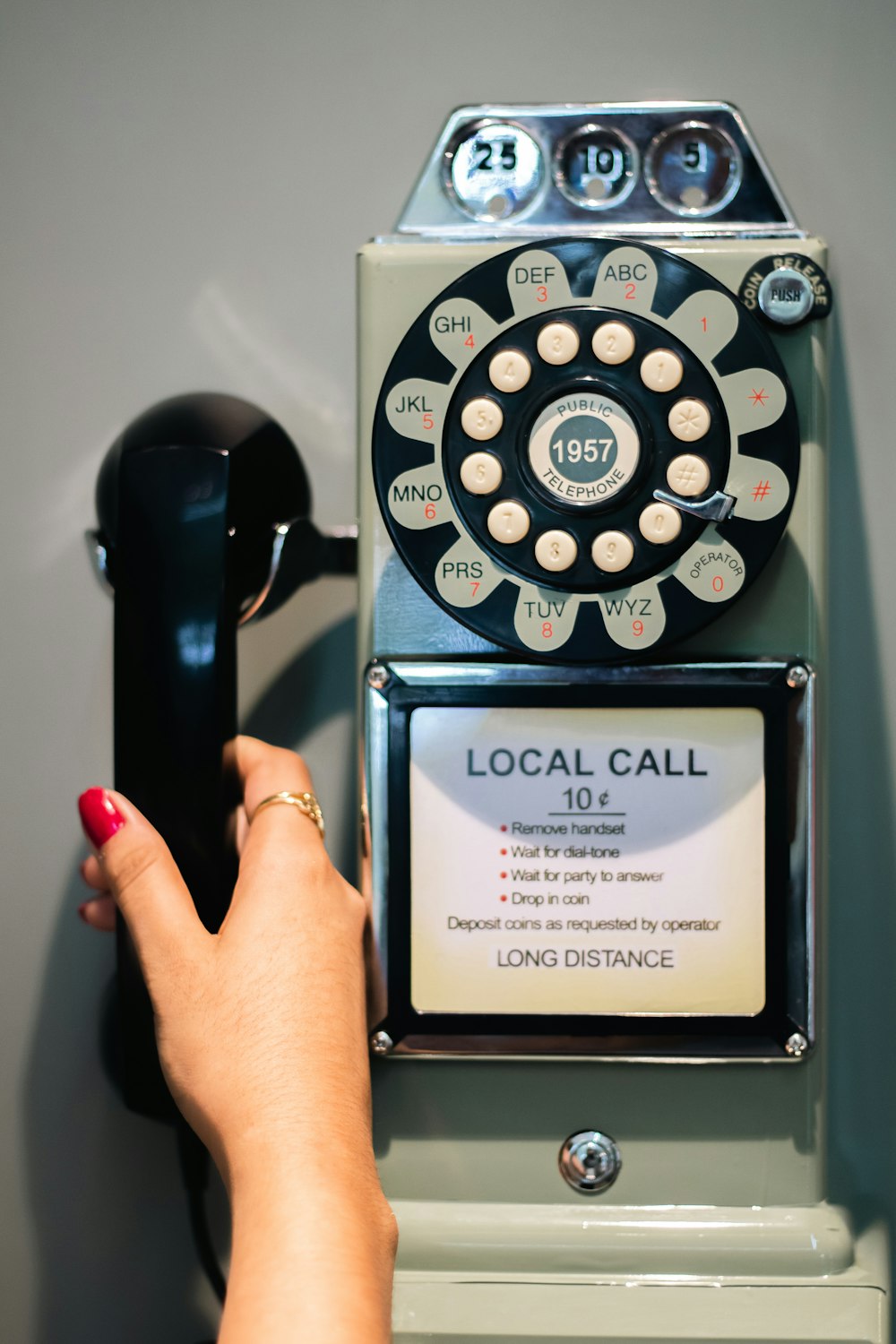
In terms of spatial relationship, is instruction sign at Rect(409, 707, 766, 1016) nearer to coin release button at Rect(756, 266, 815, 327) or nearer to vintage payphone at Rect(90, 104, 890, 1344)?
vintage payphone at Rect(90, 104, 890, 1344)

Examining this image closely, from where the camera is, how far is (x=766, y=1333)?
1.77 ft

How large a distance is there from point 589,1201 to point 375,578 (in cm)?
A: 37

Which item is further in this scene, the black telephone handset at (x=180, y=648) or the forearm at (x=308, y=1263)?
the black telephone handset at (x=180, y=648)

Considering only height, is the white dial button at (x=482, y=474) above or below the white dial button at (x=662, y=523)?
above

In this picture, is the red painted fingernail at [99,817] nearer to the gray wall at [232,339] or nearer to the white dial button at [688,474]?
the gray wall at [232,339]

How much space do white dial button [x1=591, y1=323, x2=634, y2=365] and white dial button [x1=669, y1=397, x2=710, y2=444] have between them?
0.04m

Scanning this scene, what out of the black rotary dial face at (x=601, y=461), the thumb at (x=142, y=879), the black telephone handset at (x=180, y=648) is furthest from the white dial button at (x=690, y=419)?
the thumb at (x=142, y=879)

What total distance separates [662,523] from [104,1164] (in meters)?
0.66

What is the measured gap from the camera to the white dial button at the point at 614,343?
555mm

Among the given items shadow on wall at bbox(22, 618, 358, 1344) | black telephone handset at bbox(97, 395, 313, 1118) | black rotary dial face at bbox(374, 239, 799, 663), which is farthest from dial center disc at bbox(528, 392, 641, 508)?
shadow on wall at bbox(22, 618, 358, 1344)

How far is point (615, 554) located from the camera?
0.56 m

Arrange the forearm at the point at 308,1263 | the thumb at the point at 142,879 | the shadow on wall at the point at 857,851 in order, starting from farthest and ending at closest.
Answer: the shadow on wall at the point at 857,851 → the thumb at the point at 142,879 → the forearm at the point at 308,1263

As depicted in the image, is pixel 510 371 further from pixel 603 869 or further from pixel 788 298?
pixel 603 869

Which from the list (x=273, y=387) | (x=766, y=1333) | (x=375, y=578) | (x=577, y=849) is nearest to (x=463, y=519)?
(x=375, y=578)
